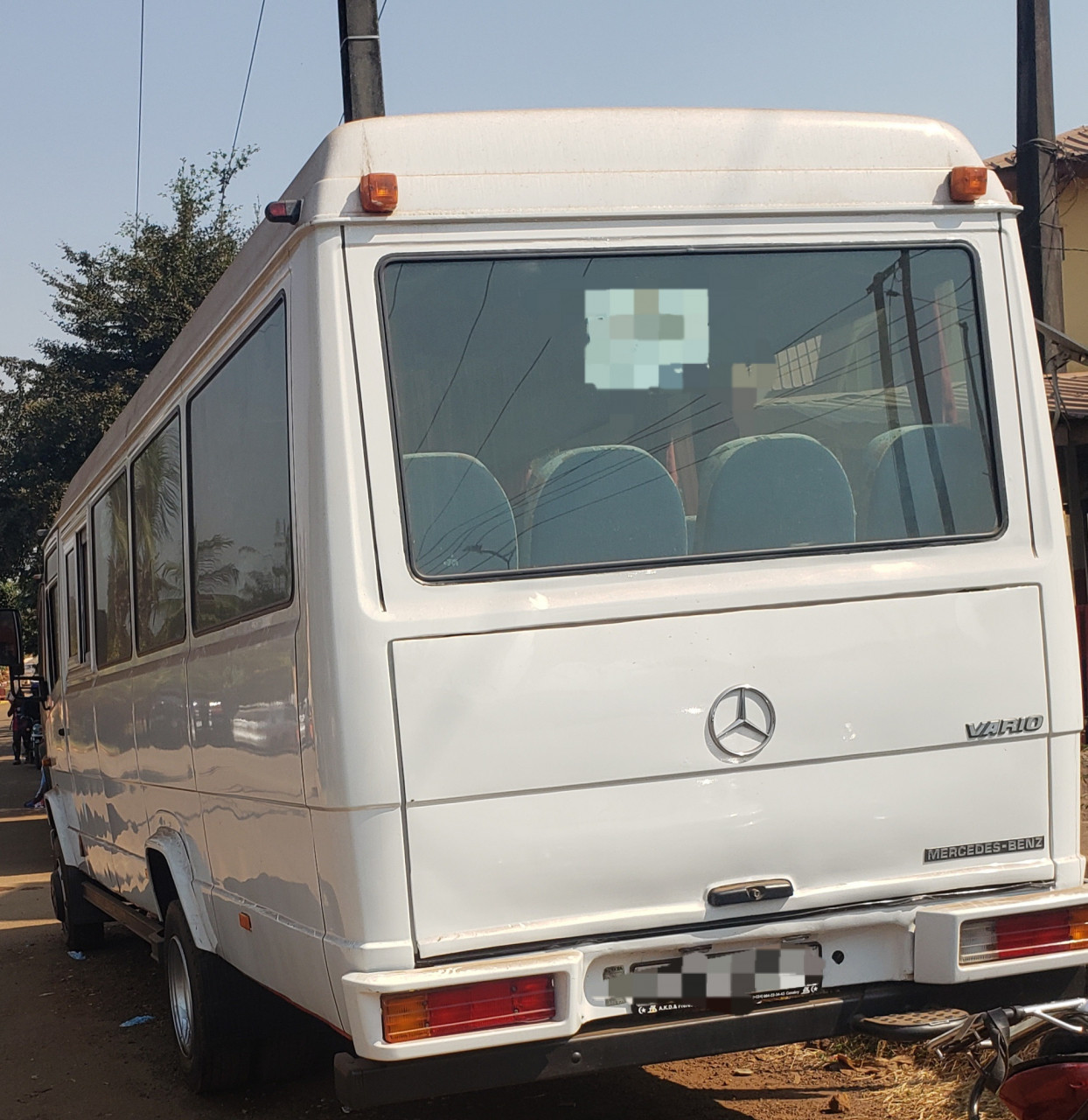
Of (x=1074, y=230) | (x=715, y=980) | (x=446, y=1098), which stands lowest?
(x=446, y=1098)

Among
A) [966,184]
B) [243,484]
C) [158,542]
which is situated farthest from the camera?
[158,542]

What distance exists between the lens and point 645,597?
3586 mm

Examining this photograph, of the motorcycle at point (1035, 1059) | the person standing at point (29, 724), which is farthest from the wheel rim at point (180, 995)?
the person standing at point (29, 724)

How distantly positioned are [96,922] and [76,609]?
6.51 ft

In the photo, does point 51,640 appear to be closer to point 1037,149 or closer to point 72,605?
point 72,605

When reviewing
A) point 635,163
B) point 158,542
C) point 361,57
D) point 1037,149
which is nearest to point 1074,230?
point 1037,149

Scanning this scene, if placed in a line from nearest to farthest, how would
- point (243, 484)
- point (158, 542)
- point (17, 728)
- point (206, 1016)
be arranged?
point (243, 484)
point (206, 1016)
point (158, 542)
point (17, 728)

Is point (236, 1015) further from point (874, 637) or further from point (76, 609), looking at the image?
point (76, 609)

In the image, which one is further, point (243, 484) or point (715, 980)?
point (243, 484)

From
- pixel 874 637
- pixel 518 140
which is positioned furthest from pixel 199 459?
pixel 874 637

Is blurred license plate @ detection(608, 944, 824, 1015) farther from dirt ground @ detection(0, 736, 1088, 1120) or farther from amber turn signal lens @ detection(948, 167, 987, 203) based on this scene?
amber turn signal lens @ detection(948, 167, 987, 203)

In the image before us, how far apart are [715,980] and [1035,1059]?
2.81ft

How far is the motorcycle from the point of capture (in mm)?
2816

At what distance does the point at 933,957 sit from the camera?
3629mm
